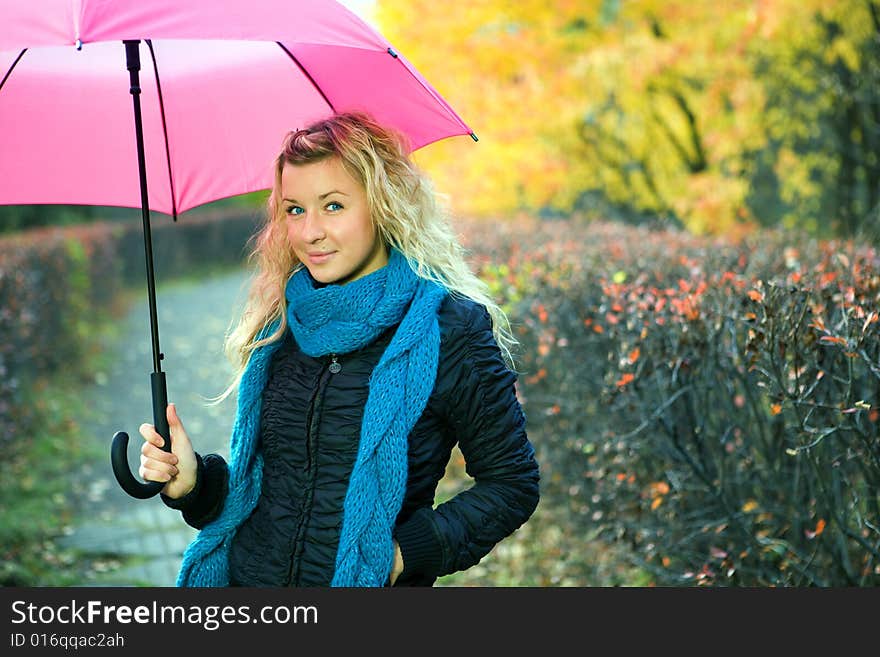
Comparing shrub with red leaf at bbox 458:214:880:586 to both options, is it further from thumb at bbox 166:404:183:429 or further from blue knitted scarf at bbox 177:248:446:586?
thumb at bbox 166:404:183:429

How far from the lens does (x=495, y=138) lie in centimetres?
937

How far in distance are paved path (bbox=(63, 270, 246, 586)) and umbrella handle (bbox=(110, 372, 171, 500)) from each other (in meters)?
0.37

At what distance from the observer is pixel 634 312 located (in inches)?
143

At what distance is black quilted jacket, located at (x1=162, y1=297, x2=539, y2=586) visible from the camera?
7.07 feet

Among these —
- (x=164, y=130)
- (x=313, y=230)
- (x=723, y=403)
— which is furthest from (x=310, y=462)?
(x=723, y=403)

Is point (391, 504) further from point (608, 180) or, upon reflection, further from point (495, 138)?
point (608, 180)

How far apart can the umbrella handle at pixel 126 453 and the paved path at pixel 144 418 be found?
1.21ft

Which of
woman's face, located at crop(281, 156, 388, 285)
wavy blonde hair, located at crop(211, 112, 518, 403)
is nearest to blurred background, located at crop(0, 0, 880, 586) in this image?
wavy blonde hair, located at crop(211, 112, 518, 403)

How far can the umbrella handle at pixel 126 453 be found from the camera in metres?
2.19

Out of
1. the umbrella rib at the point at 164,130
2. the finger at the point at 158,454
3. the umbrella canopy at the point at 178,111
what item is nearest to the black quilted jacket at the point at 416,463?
the finger at the point at 158,454

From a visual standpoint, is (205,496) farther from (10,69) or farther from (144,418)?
(144,418)

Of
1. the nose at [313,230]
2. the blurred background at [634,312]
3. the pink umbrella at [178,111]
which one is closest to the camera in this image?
the nose at [313,230]

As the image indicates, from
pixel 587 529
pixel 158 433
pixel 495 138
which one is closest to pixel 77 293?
pixel 495 138

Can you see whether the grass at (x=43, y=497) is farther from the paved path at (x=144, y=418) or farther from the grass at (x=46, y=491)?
the paved path at (x=144, y=418)
